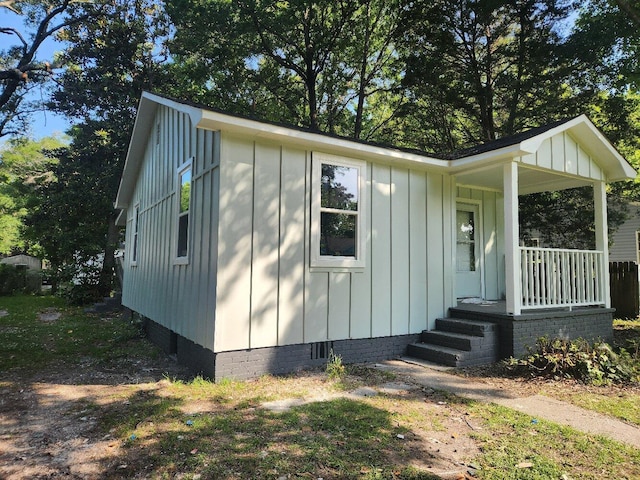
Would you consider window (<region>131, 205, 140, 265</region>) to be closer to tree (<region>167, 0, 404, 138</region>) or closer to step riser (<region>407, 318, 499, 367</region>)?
tree (<region>167, 0, 404, 138</region>)

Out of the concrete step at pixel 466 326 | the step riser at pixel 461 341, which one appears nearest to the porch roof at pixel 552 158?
the concrete step at pixel 466 326

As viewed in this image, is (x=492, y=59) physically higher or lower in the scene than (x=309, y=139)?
higher

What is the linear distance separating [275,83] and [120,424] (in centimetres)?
1509

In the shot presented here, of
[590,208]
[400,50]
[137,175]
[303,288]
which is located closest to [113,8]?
[137,175]

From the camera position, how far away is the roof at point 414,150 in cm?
520

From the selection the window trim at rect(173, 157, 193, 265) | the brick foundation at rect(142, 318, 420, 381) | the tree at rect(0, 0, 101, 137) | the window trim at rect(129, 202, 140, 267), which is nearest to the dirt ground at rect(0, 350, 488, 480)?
the brick foundation at rect(142, 318, 420, 381)

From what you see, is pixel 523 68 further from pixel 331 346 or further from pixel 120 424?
pixel 120 424

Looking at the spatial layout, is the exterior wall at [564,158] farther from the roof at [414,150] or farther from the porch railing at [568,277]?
the porch railing at [568,277]

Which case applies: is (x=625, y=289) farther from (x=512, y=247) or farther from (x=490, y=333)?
(x=490, y=333)

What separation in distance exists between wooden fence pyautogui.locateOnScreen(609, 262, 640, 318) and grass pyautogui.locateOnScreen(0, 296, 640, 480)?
7.43 metres

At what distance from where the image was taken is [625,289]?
35.7 ft

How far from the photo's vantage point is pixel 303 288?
582 cm

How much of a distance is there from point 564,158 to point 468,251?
2489 mm

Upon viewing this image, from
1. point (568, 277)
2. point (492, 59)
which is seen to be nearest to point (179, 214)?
point (568, 277)
